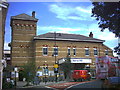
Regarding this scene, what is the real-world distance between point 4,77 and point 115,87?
757 centimetres

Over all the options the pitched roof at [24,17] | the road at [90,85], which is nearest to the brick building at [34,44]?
the pitched roof at [24,17]

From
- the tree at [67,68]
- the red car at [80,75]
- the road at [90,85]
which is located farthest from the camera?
the tree at [67,68]

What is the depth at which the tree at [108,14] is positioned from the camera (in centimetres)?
747

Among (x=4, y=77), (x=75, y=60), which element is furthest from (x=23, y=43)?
(x=4, y=77)

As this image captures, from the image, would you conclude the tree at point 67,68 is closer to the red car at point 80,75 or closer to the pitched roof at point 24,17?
the red car at point 80,75

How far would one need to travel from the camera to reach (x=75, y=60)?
9.30 metres

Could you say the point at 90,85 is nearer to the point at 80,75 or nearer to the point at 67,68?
the point at 80,75

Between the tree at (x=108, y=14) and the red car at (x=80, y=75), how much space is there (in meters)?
2.07

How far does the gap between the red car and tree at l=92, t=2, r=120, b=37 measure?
6.80ft

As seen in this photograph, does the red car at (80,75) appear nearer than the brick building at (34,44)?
Yes

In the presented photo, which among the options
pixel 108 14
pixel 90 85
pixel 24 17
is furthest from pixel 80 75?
pixel 24 17

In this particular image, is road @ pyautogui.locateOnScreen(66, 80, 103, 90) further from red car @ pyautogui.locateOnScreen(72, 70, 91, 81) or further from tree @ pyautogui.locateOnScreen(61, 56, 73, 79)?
tree @ pyautogui.locateOnScreen(61, 56, 73, 79)

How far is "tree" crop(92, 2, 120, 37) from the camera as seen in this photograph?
7.47 m

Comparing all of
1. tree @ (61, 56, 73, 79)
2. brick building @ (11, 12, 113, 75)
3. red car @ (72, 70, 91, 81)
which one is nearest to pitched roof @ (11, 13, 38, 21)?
brick building @ (11, 12, 113, 75)
